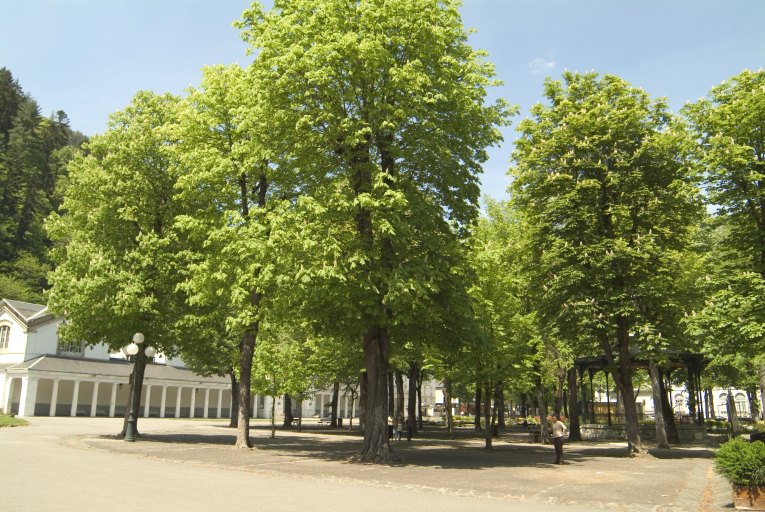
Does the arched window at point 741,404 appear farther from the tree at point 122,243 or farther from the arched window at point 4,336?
the arched window at point 4,336

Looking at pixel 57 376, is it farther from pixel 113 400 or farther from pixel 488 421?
pixel 488 421

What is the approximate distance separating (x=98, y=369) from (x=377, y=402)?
4785 centimetres

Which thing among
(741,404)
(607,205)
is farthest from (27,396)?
(741,404)

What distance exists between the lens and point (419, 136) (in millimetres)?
19062

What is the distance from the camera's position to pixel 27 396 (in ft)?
164

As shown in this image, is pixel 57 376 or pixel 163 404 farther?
pixel 163 404

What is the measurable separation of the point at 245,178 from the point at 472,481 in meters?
15.6

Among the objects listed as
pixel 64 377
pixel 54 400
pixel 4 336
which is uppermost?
pixel 4 336

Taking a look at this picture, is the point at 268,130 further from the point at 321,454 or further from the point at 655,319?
the point at 655,319

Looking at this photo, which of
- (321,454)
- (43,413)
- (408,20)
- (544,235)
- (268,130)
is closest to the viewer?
(408,20)

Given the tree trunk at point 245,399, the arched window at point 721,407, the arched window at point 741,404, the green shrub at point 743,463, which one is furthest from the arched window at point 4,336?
the arched window at point 741,404

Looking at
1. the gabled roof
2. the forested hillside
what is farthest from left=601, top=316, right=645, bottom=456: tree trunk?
the forested hillside

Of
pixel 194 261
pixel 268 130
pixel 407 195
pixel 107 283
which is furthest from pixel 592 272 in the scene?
pixel 107 283

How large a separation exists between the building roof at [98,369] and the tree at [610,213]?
47468 millimetres
